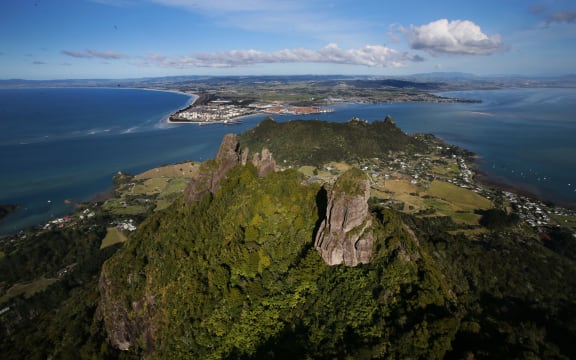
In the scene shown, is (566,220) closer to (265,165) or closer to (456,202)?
(456,202)

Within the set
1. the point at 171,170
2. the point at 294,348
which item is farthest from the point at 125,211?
the point at 294,348

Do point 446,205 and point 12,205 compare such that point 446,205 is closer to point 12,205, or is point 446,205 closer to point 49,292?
point 49,292

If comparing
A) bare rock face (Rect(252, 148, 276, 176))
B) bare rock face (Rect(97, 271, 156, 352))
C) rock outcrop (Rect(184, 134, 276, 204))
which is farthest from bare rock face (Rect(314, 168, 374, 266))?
bare rock face (Rect(97, 271, 156, 352))

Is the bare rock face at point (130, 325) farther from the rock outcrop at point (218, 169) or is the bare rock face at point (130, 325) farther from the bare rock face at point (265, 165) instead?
the bare rock face at point (265, 165)

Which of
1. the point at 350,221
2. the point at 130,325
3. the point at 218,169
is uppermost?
the point at 218,169

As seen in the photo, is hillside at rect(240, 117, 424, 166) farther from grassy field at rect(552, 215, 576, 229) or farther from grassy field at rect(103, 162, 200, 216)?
grassy field at rect(552, 215, 576, 229)

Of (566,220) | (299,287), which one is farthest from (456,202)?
(299,287)

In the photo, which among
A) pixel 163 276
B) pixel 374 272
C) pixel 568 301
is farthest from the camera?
pixel 568 301
